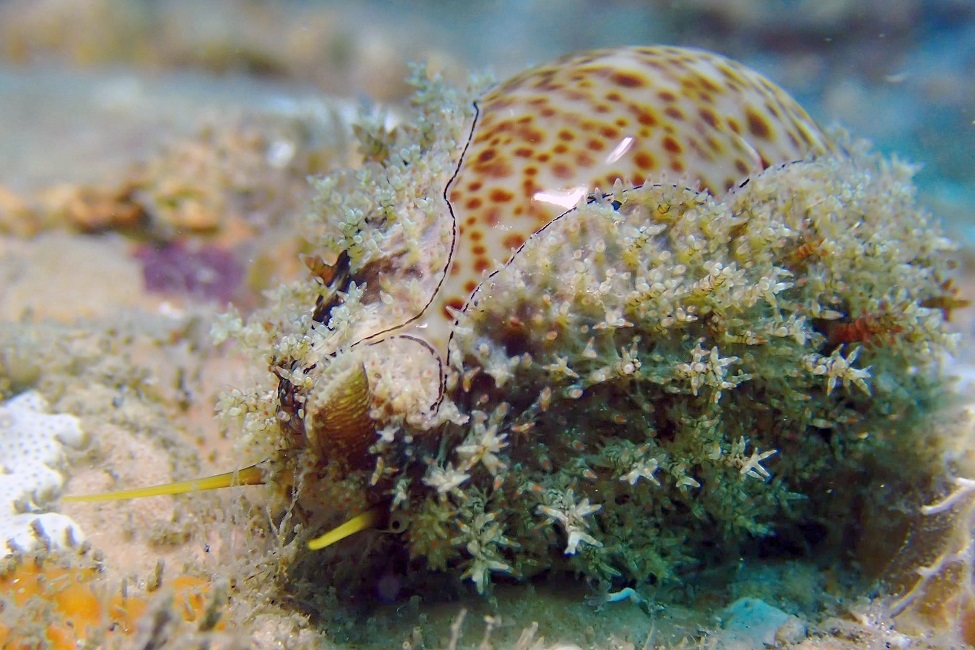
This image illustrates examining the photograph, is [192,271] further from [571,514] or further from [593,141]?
[571,514]

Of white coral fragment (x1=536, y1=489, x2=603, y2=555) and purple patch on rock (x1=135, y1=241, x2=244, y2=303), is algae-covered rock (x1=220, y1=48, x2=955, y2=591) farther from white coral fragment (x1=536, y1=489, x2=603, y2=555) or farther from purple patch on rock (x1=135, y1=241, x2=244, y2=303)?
Answer: purple patch on rock (x1=135, y1=241, x2=244, y2=303)

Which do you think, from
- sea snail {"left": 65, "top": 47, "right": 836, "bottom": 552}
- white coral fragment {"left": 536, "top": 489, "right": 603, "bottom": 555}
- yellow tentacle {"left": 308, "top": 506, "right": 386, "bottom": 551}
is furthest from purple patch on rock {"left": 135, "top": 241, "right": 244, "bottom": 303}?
white coral fragment {"left": 536, "top": 489, "right": 603, "bottom": 555}

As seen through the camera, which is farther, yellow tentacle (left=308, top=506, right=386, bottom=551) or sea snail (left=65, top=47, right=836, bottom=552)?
sea snail (left=65, top=47, right=836, bottom=552)

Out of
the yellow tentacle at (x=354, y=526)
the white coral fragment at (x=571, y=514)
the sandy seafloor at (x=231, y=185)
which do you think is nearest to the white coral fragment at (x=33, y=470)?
the sandy seafloor at (x=231, y=185)

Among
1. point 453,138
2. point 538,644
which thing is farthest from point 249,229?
point 538,644

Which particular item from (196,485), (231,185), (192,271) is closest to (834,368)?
(196,485)

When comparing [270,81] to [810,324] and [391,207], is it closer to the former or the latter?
[391,207]
